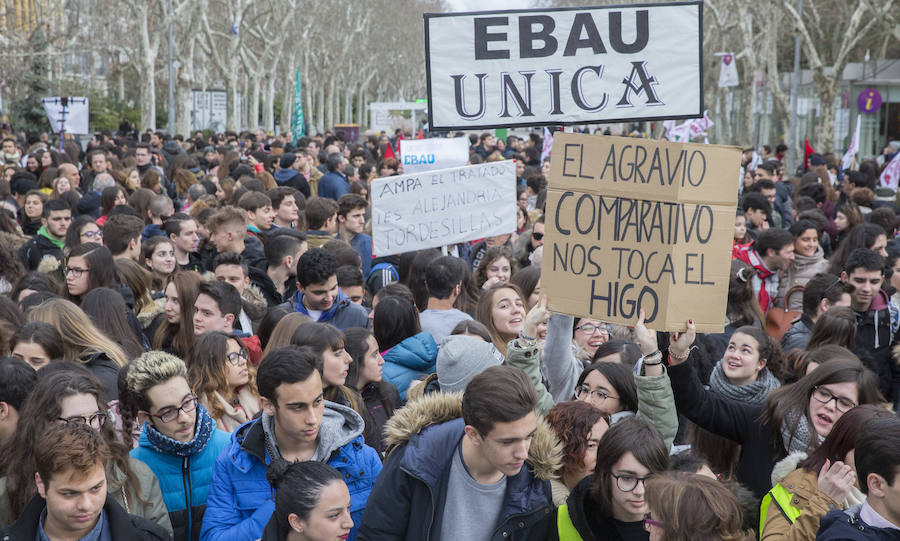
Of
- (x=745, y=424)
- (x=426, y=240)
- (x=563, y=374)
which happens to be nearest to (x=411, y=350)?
(x=563, y=374)

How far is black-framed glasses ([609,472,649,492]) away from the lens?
134 inches

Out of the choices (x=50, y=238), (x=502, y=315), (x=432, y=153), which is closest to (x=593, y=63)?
(x=502, y=315)

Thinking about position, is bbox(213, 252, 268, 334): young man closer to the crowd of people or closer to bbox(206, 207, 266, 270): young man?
the crowd of people

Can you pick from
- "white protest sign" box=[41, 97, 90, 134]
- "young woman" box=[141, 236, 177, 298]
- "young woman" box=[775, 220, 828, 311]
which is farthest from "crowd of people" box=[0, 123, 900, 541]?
"white protest sign" box=[41, 97, 90, 134]

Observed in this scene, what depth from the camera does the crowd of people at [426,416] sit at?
330 cm

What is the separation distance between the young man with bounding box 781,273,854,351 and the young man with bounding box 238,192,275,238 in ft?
15.2

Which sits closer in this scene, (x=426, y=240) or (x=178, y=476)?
(x=178, y=476)

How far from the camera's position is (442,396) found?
3.52 m

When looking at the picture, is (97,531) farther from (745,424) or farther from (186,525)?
(745,424)

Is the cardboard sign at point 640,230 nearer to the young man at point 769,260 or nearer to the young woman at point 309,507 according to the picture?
the young woman at point 309,507

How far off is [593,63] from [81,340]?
317 cm

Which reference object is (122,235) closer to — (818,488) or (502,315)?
(502,315)

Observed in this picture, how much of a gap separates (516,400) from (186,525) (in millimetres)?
1574

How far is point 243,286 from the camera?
684cm
